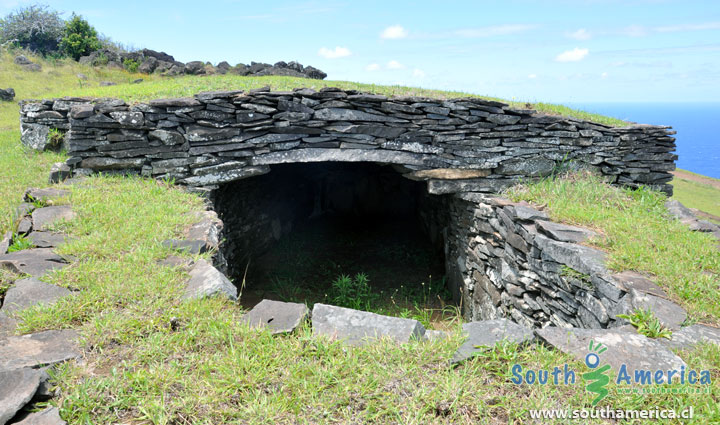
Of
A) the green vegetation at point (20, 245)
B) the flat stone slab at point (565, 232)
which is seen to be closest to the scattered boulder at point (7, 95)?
the green vegetation at point (20, 245)

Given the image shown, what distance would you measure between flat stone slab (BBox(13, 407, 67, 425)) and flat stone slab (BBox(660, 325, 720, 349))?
3548mm

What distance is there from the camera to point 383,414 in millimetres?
2135

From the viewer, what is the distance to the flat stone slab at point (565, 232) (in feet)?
14.1

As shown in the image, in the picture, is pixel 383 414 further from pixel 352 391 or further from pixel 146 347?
→ pixel 146 347

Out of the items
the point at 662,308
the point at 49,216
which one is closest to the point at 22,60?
the point at 49,216

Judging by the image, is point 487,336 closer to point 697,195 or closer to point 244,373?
point 244,373

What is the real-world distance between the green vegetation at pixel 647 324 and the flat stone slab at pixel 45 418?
11.6 feet

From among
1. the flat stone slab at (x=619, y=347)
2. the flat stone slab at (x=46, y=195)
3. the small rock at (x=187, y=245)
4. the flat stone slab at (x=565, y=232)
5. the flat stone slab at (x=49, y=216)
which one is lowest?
the flat stone slab at (x=619, y=347)

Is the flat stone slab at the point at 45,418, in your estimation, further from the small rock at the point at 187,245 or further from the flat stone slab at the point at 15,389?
the small rock at the point at 187,245

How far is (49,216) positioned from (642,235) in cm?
622

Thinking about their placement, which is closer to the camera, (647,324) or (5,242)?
(647,324)

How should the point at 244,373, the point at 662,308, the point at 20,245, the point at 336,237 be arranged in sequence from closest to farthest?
the point at 244,373 < the point at 662,308 < the point at 20,245 < the point at 336,237

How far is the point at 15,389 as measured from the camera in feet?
6.53

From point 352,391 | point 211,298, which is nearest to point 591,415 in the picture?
point 352,391
